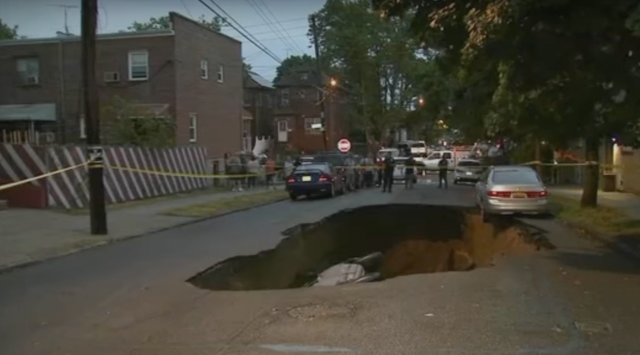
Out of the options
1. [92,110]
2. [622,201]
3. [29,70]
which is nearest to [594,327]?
[92,110]

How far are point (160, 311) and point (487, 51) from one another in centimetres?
572

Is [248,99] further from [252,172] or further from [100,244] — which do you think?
[100,244]

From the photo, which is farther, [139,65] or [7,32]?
[7,32]

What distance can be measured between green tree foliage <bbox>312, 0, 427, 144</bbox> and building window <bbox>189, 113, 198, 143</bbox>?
28.6 metres

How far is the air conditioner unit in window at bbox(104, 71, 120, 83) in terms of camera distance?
126ft

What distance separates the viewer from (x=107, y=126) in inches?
1425

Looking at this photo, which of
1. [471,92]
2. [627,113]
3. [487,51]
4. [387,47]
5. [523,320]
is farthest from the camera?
[387,47]

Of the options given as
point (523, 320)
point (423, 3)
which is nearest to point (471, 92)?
point (423, 3)

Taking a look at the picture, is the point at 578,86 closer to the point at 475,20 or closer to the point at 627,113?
the point at 627,113

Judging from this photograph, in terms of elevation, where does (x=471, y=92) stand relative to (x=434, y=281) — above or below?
above

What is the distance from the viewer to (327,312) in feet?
29.5

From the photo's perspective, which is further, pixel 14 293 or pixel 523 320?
pixel 14 293

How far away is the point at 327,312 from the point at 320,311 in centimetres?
11

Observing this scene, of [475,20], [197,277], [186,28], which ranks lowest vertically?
[197,277]
